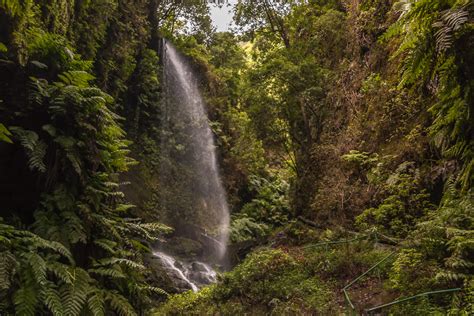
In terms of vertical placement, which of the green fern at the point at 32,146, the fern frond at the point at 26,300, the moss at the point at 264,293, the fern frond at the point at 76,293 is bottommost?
the moss at the point at 264,293

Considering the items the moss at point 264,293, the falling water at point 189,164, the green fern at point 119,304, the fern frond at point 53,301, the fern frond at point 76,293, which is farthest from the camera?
the falling water at point 189,164

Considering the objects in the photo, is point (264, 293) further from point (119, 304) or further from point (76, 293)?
point (76, 293)

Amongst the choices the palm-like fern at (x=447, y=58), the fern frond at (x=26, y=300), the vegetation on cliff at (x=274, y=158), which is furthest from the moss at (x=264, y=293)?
the fern frond at (x=26, y=300)

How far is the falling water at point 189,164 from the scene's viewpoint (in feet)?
47.5

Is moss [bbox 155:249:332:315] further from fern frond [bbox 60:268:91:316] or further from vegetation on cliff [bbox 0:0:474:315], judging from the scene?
fern frond [bbox 60:268:91:316]

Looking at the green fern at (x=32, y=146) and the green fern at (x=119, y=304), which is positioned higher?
the green fern at (x=32, y=146)

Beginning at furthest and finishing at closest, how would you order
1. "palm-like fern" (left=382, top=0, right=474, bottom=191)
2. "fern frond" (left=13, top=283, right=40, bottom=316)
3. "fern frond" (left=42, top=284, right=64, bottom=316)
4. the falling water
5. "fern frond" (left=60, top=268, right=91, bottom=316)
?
the falling water, "palm-like fern" (left=382, top=0, right=474, bottom=191), "fern frond" (left=60, top=268, right=91, bottom=316), "fern frond" (left=42, top=284, right=64, bottom=316), "fern frond" (left=13, top=283, right=40, bottom=316)

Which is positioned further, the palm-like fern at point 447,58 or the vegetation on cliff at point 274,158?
the palm-like fern at point 447,58

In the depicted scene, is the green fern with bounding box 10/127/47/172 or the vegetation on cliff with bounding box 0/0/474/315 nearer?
the green fern with bounding box 10/127/47/172

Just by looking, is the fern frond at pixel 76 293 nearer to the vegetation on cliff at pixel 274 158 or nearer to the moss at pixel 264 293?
the vegetation on cliff at pixel 274 158

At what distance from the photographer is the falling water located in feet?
47.5

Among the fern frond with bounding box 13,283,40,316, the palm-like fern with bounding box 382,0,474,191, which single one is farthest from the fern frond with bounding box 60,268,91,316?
the palm-like fern with bounding box 382,0,474,191

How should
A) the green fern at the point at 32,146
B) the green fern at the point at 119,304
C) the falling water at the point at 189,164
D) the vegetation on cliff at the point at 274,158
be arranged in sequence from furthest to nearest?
the falling water at the point at 189,164
the vegetation on cliff at the point at 274,158
the green fern at the point at 32,146
the green fern at the point at 119,304

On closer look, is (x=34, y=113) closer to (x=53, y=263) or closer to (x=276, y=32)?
(x=53, y=263)
